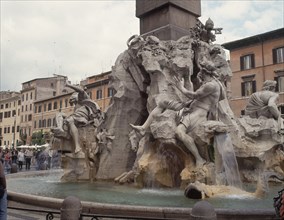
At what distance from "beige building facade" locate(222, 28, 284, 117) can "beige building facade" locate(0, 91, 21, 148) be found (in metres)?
46.3

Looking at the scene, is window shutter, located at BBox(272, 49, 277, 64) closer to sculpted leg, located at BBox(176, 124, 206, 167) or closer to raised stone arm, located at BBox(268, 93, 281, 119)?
raised stone arm, located at BBox(268, 93, 281, 119)

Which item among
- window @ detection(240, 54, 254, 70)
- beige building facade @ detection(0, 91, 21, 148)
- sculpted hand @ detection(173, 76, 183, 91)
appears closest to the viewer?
sculpted hand @ detection(173, 76, 183, 91)

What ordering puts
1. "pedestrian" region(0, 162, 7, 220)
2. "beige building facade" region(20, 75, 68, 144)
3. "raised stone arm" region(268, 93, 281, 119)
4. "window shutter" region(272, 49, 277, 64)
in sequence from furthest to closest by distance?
"beige building facade" region(20, 75, 68, 144), "window shutter" region(272, 49, 277, 64), "raised stone arm" region(268, 93, 281, 119), "pedestrian" region(0, 162, 7, 220)

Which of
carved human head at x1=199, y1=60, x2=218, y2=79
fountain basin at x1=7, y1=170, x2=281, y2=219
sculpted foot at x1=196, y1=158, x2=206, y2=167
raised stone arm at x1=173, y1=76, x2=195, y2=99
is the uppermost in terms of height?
carved human head at x1=199, y1=60, x2=218, y2=79

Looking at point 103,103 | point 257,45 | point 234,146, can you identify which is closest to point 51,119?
point 103,103

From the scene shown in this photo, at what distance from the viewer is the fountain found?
774cm

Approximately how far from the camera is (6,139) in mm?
70812

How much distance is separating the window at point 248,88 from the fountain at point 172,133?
25044 mm

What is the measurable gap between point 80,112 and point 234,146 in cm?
484

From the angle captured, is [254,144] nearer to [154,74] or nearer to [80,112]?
[154,74]

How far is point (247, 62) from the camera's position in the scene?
115ft

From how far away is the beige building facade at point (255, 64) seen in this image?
3238cm

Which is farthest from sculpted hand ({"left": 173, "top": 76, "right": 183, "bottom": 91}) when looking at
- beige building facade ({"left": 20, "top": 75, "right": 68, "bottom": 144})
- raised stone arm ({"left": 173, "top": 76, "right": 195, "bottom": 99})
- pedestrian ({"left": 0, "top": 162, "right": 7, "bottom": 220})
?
beige building facade ({"left": 20, "top": 75, "right": 68, "bottom": 144})

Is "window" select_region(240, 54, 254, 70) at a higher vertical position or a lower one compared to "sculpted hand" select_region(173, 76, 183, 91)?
higher
